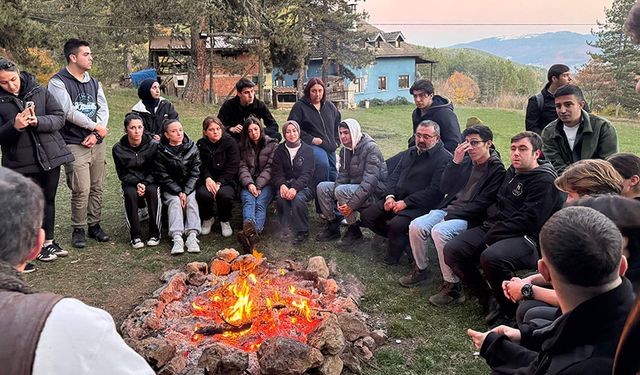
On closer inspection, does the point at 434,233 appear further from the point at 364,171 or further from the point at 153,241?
the point at 153,241

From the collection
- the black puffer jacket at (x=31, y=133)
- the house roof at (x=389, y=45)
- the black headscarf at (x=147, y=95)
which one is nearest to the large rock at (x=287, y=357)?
the black puffer jacket at (x=31, y=133)

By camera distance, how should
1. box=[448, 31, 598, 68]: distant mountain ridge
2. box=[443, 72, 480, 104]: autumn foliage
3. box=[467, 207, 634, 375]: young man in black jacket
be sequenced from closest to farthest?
box=[467, 207, 634, 375]: young man in black jacket → box=[443, 72, 480, 104]: autumn foliage → box=[448, 31, 598, 68]: distant mountain ridge

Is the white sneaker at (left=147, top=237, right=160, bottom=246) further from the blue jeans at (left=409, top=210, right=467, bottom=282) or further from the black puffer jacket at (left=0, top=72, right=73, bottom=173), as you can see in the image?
the blue jeans at (left=409, top=210, right=467, bottom=282)

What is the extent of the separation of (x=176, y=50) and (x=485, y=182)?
23076 mm

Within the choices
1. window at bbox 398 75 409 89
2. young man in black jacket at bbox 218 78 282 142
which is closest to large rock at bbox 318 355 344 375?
young man in black jacket at bbox 218 78 282 142

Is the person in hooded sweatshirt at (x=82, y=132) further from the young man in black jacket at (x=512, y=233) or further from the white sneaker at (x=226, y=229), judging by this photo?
the young man in black jacket at (x=512, y=233)

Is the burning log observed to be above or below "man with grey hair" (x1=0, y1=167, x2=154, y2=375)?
below

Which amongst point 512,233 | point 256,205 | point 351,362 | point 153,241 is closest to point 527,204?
point 512,233

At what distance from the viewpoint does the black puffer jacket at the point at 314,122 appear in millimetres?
6770

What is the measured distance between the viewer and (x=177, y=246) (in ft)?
18.9

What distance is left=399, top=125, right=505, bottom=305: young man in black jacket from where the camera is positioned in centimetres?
472

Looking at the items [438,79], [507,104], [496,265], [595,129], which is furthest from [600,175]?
[438,79]

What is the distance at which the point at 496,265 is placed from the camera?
163 inches

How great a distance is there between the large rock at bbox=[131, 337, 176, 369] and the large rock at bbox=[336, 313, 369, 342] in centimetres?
128
